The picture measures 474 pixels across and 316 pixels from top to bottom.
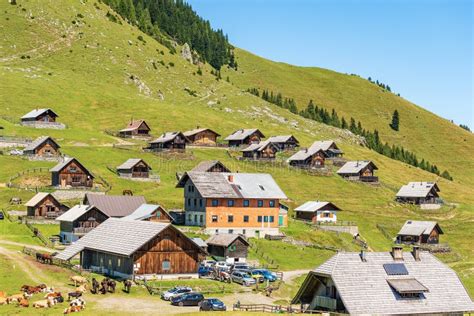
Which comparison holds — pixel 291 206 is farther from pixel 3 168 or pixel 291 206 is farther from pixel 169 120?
pixel 169 120

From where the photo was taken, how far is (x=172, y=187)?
5463 inches

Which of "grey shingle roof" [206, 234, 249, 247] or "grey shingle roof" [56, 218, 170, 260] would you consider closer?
"grey shingle roof" [56, 218, 170, 260]

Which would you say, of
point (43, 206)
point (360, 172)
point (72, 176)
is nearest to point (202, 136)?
point (360, 172)

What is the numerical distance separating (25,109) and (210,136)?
45028mm

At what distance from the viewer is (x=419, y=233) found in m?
128

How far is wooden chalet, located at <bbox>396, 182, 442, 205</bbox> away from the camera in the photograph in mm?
163250

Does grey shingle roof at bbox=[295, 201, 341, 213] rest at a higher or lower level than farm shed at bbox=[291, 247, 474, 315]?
higher

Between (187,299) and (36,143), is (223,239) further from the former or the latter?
(36,143)

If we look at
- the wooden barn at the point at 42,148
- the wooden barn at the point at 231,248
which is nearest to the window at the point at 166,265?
the wooden barn at the point at 231,248

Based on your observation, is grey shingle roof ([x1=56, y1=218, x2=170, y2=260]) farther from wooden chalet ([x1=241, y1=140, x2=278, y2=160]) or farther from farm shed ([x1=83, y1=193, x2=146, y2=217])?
wooden chalet ([x1=241, y1=140, x2=278, y2=160])

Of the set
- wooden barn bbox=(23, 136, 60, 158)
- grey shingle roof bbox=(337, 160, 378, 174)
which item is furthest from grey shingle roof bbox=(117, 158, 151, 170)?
grey shingle roof bbox=(337, 160, 378, 174)

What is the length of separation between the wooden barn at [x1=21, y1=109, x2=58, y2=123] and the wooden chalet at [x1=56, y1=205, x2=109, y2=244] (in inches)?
2805

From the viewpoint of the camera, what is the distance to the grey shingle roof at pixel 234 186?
381ft

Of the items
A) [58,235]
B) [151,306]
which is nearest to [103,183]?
[58,235]
